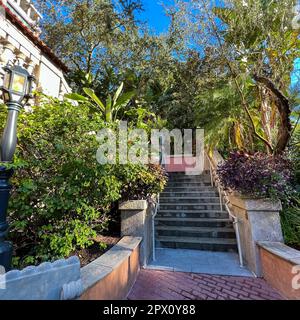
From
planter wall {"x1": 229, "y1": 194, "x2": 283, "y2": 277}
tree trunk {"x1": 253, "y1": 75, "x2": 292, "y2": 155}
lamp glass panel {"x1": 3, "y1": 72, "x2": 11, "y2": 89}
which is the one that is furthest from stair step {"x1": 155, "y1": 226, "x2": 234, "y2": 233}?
lamp glass panel {"x1": 3, "y1": 72, "x2": 11, "y2": 89}

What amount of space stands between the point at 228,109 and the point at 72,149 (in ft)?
13.9

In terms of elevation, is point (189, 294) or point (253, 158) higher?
point (253, 158)

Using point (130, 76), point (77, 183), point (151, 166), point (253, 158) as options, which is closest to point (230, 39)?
point (253, 158)

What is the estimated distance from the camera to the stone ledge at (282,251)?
233 centimetres

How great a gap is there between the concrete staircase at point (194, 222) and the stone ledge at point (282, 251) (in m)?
1.07

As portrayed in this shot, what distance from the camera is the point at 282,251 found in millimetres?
2627

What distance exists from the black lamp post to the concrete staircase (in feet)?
10.1

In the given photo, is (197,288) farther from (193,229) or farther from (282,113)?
(282,113)

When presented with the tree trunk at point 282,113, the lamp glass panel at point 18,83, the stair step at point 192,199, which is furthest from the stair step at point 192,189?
the lamp glass panel at point 18,83

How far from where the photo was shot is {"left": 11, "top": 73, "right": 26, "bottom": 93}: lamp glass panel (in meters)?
2.14

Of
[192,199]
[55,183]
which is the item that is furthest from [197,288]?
[192,199]

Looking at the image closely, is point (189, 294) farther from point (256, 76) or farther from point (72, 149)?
point (256, 76)

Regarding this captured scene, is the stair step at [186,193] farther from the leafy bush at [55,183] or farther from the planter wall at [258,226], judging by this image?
the leafy bush at [55,183]

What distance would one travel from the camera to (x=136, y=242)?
121 inches
